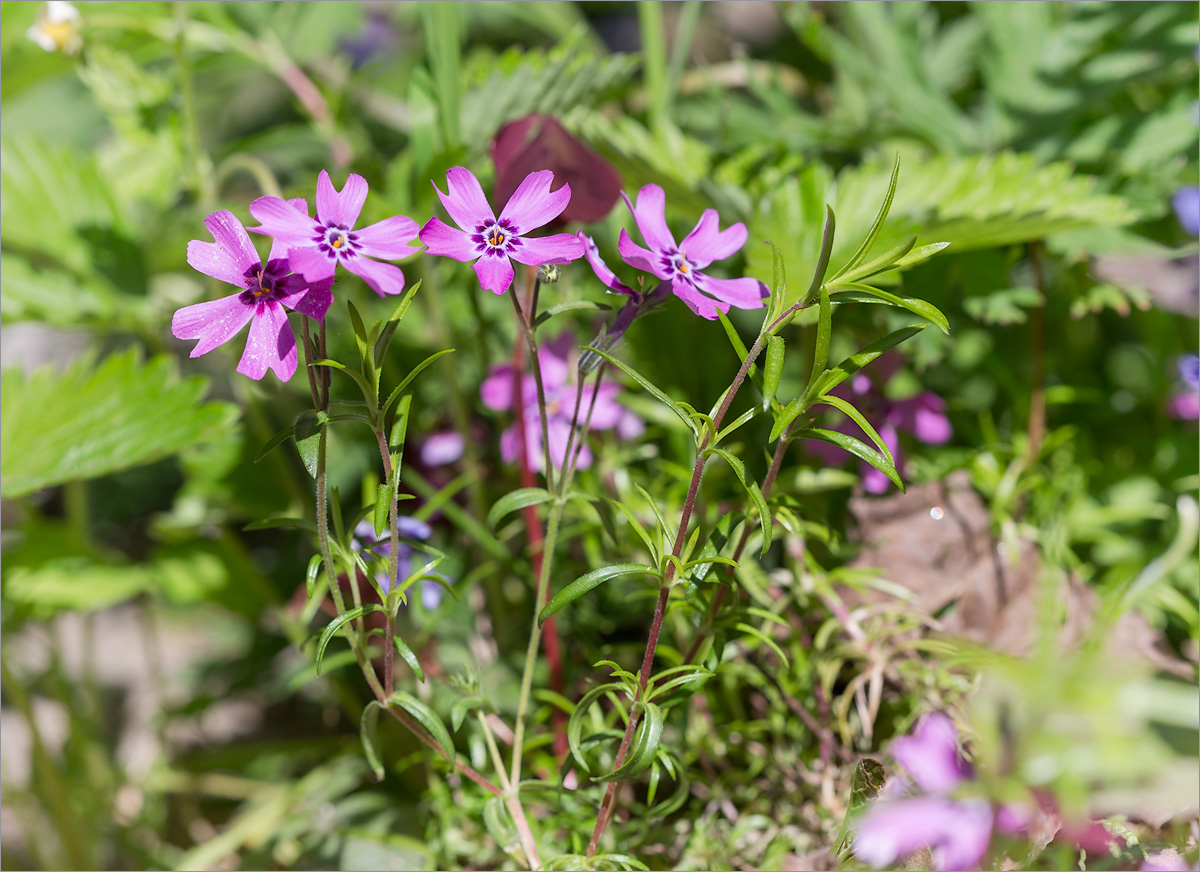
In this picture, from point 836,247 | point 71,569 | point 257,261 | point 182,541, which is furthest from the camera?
point 182,541

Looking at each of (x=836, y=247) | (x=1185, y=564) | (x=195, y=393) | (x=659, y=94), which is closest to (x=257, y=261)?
(x=195, y=393)

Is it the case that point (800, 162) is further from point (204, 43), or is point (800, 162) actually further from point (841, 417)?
point (204, 43)

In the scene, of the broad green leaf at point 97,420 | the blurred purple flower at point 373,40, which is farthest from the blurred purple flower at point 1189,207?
the blurred purple flower at point 373,40

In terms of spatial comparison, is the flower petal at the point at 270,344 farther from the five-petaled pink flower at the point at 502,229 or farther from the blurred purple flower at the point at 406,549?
the blurred purple flower at the point at 406,549

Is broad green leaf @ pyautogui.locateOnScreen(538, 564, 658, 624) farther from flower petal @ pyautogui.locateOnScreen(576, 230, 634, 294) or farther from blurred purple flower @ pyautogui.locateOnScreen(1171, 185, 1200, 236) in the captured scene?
blurred purple flower @ pyautogui.locateOnScreen(1171, 185, 1200, 236)

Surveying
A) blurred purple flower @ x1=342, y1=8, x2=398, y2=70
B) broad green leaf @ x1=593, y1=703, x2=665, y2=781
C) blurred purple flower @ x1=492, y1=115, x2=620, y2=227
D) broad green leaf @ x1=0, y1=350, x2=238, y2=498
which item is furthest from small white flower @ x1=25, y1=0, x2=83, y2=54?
blurred purple flower @ x1=342, y1=8, x2=398, y2=70

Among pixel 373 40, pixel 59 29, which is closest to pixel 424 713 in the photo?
pixel 59 29
